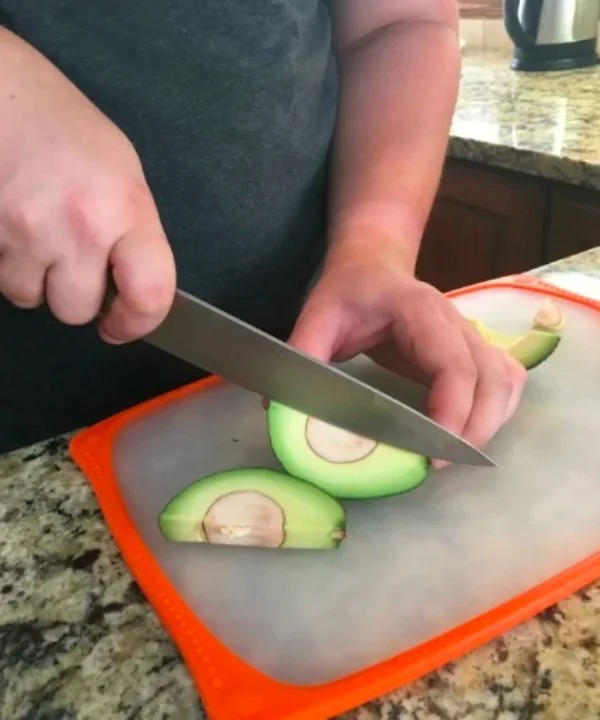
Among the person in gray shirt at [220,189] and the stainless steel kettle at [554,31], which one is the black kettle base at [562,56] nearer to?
the stainless steel kettle at [554,31]

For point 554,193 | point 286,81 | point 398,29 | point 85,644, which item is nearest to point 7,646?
point 85,644

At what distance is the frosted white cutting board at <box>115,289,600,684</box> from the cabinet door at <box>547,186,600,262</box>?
1.93 feet

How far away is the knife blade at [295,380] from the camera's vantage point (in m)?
0.53

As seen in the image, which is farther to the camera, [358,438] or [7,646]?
[358,438]

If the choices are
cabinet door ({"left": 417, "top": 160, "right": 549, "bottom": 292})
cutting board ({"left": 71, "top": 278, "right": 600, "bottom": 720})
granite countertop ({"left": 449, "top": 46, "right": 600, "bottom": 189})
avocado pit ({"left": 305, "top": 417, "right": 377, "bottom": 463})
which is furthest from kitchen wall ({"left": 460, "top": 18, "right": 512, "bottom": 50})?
avocado pit ({"left": 305, "top": 417, "right": 377, "bottom": 463})

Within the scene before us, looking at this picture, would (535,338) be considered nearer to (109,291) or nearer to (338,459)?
(338,459)

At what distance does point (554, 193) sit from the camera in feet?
4.11

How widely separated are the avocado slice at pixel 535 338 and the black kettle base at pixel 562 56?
1.08 m

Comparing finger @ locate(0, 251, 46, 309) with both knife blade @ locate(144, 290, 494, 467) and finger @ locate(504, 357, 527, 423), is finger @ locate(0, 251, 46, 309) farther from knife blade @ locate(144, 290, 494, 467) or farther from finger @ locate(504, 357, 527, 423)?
finger @ locate(504, 357, 527, 423)

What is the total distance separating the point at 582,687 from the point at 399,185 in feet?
1.52

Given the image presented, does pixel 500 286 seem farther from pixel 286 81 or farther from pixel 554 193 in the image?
pixel 554 193

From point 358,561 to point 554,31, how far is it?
55.7 inches

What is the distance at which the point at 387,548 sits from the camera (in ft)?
1.78

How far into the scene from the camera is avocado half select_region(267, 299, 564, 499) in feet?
1.88
